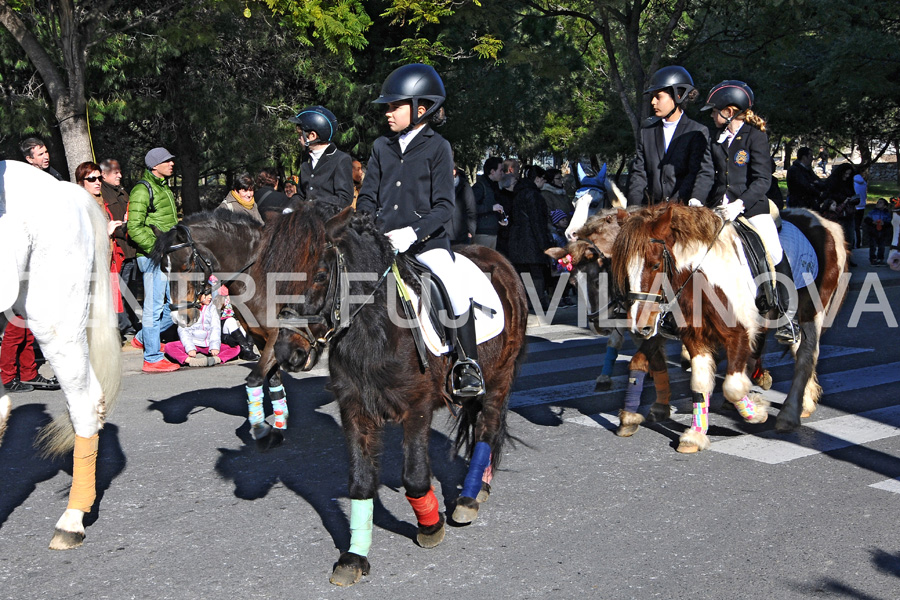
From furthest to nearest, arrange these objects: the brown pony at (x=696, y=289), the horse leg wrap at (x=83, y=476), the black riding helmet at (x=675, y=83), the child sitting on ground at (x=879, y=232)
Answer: the child sitting on ground at (x=879, y=232) → the black riding helmet at (x=675, y=83) → the brown pony at (x=696, y=289) → the horse leg wrap at (x=83, y=476)

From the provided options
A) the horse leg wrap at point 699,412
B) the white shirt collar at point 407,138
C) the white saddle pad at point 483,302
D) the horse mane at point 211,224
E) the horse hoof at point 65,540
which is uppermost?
the white shirt collar at point 407,138

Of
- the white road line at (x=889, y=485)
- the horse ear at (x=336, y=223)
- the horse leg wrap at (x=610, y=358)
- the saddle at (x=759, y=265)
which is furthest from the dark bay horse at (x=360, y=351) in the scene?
the horse leg wrap at (x=610, y=358)

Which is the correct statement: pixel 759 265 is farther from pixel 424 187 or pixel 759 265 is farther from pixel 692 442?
pixel 424 187

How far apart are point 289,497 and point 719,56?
16.2m

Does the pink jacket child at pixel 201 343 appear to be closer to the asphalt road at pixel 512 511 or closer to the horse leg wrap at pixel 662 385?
the asphalt road at pixel 512 511

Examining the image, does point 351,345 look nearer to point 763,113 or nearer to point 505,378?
point 505,378

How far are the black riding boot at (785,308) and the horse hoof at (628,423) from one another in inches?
55.3

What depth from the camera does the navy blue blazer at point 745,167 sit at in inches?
278

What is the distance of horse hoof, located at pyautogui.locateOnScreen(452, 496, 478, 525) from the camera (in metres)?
5.02

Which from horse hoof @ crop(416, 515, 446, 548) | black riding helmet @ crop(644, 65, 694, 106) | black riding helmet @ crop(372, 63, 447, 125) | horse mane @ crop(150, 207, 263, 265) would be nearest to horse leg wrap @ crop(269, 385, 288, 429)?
horse mane @ crop(150, 207, 263, 265)

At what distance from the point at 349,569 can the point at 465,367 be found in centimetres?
128

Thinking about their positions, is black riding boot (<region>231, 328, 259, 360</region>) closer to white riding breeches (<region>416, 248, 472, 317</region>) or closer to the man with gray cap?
the man with gray cap

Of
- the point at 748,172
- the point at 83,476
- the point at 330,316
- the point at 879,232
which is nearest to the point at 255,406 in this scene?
the point at 83,476

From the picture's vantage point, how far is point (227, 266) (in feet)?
22.4
